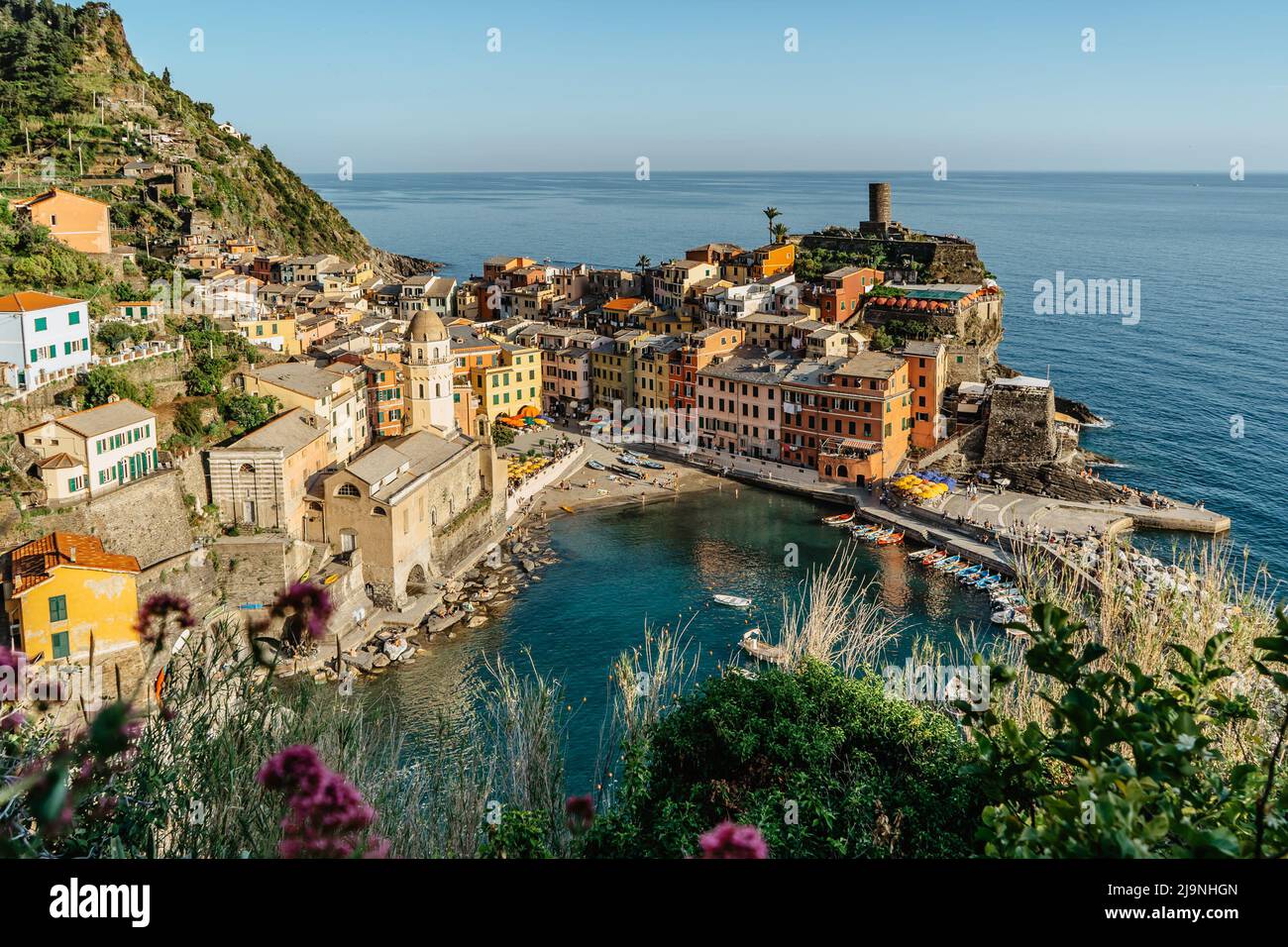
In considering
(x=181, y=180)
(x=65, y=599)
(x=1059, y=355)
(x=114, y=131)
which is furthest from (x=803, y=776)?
(x=114, y=131)

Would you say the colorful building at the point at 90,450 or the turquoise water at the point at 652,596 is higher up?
the colorful building at the point at 90,450

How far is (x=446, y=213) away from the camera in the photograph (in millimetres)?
147375

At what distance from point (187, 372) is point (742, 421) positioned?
18219 mm

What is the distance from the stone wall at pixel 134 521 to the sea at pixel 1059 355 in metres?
5.68

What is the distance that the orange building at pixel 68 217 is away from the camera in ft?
101

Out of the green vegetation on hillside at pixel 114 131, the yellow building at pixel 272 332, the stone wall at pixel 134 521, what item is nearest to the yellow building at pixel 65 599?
the stone wall at pixel 134 521

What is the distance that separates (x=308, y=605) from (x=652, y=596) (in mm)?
22190

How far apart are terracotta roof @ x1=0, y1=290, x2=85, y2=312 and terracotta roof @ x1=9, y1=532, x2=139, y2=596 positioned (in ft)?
18.6

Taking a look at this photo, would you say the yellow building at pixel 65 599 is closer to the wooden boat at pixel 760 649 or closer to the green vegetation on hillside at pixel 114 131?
the wooden boat at pixel 760 649

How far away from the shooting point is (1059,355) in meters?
53.9

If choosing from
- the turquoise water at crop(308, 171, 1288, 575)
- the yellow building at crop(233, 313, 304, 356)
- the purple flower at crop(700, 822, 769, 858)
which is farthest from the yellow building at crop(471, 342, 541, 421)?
the purple flower at crop(700, 822, 769, 858)

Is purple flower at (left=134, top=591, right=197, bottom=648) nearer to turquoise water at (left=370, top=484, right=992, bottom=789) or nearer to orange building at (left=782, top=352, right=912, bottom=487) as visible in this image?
turquoise water at (left=370, top=484, right=992, bottom=789)
